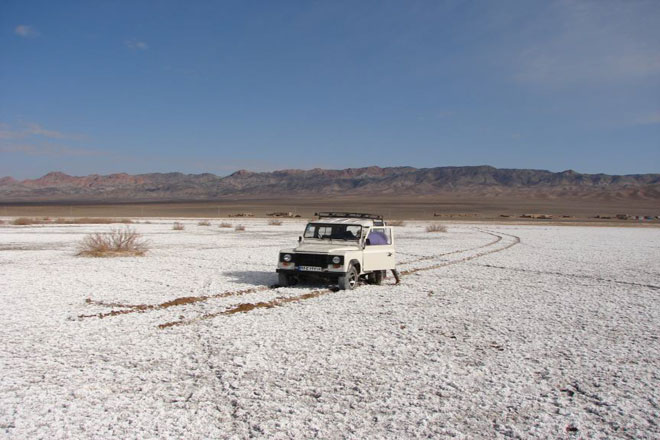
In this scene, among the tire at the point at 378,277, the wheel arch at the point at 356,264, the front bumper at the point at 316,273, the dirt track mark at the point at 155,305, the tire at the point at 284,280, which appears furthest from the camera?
the tire at the point at 378,277

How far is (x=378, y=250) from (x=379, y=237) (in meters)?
0.47

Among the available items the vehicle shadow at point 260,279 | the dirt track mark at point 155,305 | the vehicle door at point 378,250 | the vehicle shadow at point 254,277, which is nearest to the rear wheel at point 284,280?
the vehicle shadow at point 260,279

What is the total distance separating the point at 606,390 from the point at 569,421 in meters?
1.09

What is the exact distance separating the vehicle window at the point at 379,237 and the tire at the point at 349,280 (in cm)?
88

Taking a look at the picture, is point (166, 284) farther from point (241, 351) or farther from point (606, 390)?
point (606, 390)

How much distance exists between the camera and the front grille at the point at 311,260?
37.9ft

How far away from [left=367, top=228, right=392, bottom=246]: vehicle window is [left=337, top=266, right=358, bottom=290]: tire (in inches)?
34.7

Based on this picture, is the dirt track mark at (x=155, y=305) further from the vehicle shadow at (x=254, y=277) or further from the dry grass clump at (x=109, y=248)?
the dry grass clump at (x=109, y=248)

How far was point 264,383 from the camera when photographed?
6.04 meters

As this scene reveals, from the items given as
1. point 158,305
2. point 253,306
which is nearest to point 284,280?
point 253,306

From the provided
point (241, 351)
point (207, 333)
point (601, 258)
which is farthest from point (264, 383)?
point (601, 258)

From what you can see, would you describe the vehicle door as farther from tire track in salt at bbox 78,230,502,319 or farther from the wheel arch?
tire track in salt at bbox 78,230,502,319

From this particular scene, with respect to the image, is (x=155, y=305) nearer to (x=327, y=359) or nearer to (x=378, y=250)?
(x=327, y=359)

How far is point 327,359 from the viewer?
6934mm
